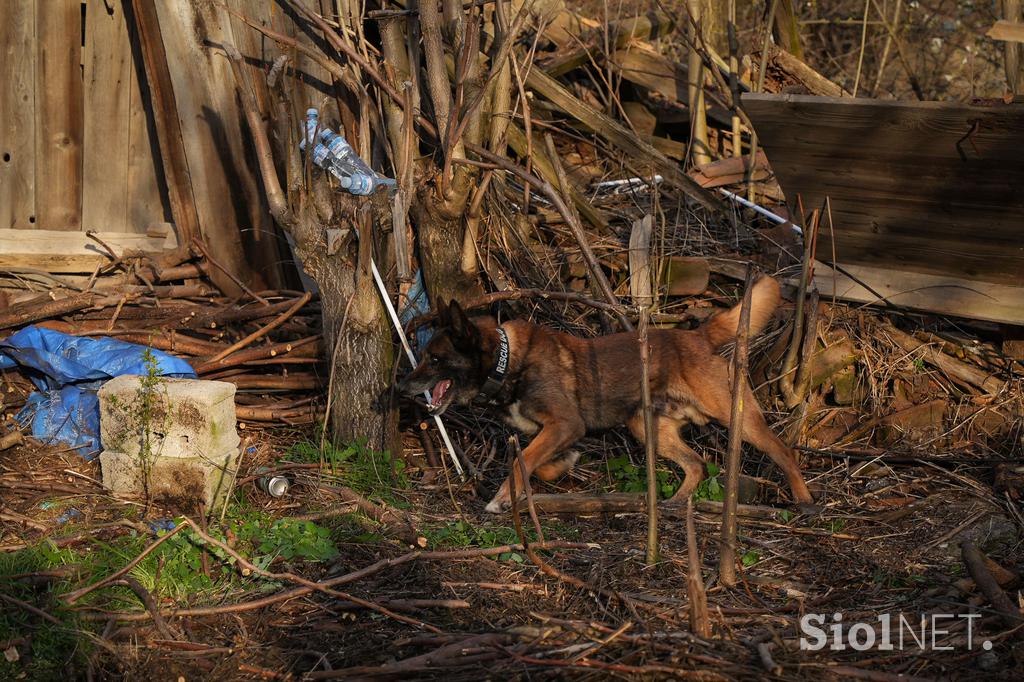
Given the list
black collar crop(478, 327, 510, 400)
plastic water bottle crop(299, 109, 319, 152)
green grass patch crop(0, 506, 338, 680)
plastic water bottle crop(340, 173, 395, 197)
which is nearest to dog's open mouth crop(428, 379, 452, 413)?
black collar crop(478, 327, 510, 400)

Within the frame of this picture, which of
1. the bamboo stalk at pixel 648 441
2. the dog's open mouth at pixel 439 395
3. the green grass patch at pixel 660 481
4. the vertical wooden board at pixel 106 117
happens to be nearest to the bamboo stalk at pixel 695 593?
the bamboo stalk at pixel 648 441

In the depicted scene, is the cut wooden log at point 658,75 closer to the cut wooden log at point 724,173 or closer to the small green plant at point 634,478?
the cut wooden log at point 724,173

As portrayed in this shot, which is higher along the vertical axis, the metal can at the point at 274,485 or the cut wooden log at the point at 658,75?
the cut wooden log at the point at 658,75

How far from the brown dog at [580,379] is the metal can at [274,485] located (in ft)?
2.97

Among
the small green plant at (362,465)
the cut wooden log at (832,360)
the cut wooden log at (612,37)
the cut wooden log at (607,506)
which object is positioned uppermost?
the cut wooden log at (612,37)

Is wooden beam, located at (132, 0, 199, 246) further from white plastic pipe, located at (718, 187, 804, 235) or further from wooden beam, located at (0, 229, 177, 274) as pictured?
white plastic pipe, located at (718, 187, 804, 235)

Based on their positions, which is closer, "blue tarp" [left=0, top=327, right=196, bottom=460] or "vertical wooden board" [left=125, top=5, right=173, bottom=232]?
"blue tarp" [left=0, top=327, right=196, bottom=460]

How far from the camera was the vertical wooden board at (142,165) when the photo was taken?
7246mm

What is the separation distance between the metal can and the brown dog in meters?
0.90

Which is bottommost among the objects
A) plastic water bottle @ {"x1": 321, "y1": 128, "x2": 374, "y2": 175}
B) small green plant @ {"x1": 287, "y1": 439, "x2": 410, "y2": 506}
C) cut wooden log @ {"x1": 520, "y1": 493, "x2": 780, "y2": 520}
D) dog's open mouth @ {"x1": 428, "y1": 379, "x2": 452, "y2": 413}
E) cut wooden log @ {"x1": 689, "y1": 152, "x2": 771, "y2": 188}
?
cut wooden log @ {"x1": 520, "y1": 493, "x2": 780, "y2": 520}

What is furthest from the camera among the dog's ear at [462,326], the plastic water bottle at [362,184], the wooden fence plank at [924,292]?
the wooden fence plank at [924,292]

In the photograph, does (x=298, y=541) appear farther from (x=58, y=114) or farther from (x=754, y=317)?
(x=58, y=114)

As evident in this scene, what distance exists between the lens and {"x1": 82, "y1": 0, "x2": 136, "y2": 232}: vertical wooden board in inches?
281

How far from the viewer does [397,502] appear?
541 cm
